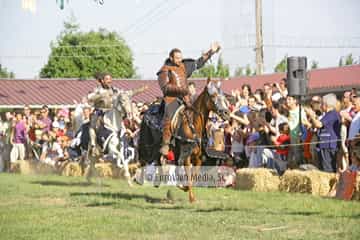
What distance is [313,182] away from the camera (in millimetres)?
15227

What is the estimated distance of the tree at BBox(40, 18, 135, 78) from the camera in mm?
65375

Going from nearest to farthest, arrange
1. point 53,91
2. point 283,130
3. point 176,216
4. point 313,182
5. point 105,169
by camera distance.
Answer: point 176,216, point 313,182, point 283,130, point 105,169, point 53,91

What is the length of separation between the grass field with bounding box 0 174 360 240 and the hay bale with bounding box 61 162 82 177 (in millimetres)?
7966

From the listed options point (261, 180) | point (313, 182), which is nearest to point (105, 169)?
point (261, 180)

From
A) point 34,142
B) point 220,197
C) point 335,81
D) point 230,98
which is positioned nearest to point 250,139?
point 230,98

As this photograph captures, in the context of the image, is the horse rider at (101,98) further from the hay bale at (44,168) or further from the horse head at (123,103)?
the hay bale at (44,168)

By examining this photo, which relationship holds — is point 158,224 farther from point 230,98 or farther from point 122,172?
point 122,172

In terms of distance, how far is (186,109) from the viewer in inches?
584

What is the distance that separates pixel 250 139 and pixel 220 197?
3.74m

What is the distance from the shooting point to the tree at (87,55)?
65.4m

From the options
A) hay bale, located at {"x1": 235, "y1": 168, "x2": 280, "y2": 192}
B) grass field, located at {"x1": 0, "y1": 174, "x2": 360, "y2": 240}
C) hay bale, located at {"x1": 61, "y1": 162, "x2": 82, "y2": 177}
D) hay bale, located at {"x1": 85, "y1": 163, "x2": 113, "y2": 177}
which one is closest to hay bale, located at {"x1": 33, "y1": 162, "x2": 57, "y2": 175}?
hay bale, located at {"x1": 61, "y1": 162, "x2": 82, "y2": 177}

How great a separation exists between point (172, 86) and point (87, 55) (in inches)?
2030

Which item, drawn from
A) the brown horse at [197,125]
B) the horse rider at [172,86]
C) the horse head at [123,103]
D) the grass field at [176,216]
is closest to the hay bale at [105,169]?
the horse head at [123,103]

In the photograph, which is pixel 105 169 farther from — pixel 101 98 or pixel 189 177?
pixel 189 177
